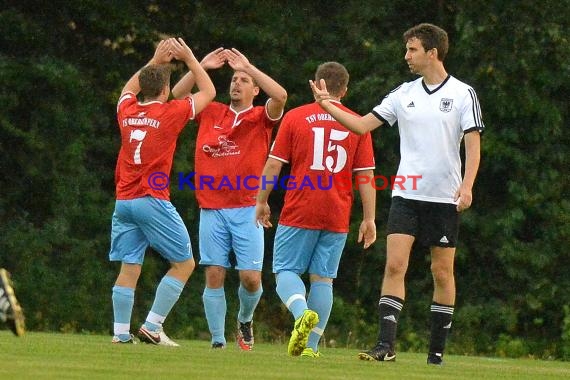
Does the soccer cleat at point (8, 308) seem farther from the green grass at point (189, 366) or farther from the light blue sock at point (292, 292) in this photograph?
the light blue sock at point (292, 292)

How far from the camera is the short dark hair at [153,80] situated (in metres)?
10.4

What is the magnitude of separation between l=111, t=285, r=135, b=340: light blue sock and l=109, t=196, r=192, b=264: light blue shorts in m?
0.24

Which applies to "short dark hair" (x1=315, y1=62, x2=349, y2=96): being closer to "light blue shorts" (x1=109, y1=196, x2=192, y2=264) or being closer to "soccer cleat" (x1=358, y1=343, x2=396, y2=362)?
"light blue shorts" (x1=109, y1=196, x2=192, y2=264)

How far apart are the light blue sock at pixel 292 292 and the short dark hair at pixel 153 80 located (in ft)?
5.22

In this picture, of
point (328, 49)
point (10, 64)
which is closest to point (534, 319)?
point (328, 49)

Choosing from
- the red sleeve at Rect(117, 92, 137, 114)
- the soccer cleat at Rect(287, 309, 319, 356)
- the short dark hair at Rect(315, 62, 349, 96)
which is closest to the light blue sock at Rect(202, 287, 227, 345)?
Result: the red sleeve at Rect(117, 92, 137, 114)

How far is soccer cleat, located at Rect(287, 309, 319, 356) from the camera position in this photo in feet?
30.1

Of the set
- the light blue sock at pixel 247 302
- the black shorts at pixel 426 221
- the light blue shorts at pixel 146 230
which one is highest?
the black shorts at pixel 426 221

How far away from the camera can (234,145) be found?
1099 cm

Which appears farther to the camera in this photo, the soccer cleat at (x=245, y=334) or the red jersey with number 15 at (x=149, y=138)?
the soccer cleat at (x=245, y=334)

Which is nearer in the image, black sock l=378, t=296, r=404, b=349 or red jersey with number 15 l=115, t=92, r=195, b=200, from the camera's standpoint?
black sock l=378, t=296, r=404, b=349

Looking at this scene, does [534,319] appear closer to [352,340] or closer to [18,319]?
[352,340]

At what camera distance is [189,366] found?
26.7 ft

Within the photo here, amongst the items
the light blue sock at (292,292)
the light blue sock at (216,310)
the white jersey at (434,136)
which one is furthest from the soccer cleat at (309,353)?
the light blue sock at (216,310)
